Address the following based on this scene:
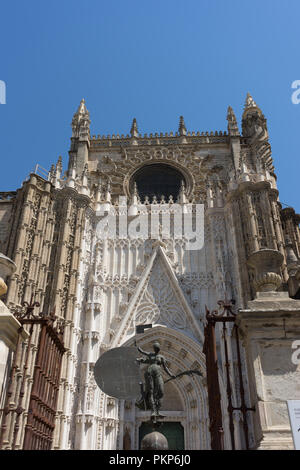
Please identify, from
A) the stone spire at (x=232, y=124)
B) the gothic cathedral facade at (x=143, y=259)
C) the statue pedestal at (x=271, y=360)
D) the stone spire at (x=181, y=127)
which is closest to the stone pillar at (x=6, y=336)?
the statue pedestal at (x=271, y=360)

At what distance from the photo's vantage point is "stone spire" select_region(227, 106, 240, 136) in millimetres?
23383

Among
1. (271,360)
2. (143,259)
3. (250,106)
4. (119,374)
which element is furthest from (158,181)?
(271,360)

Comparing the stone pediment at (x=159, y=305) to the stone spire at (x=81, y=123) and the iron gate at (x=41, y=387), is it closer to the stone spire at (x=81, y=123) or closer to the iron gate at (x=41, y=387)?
the stone spire at (x=81, y=123)

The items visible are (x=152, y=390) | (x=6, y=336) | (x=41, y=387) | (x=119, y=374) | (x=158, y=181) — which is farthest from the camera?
(x=158, y=181)

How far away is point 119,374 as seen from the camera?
23.0 ft

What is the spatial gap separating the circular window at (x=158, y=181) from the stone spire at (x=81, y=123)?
3651 mm

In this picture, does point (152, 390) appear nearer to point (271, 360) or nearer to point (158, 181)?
point (271, 360)

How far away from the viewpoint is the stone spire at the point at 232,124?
76.7ft

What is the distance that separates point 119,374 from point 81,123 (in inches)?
767

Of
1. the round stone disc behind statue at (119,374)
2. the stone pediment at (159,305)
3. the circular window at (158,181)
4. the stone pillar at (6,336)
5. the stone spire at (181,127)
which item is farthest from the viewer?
the stone spire at (181,127)

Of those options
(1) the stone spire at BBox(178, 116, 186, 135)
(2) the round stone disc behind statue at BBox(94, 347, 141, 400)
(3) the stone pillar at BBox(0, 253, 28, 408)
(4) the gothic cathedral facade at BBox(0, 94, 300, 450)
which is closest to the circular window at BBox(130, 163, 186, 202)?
(4) the gothic cathedral facade at BBox(0, 94, 300, 450)

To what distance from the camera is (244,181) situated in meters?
19.2

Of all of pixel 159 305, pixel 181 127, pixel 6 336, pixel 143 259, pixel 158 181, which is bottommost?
pixel 6 336

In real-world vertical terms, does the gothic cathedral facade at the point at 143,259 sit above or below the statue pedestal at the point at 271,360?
above
